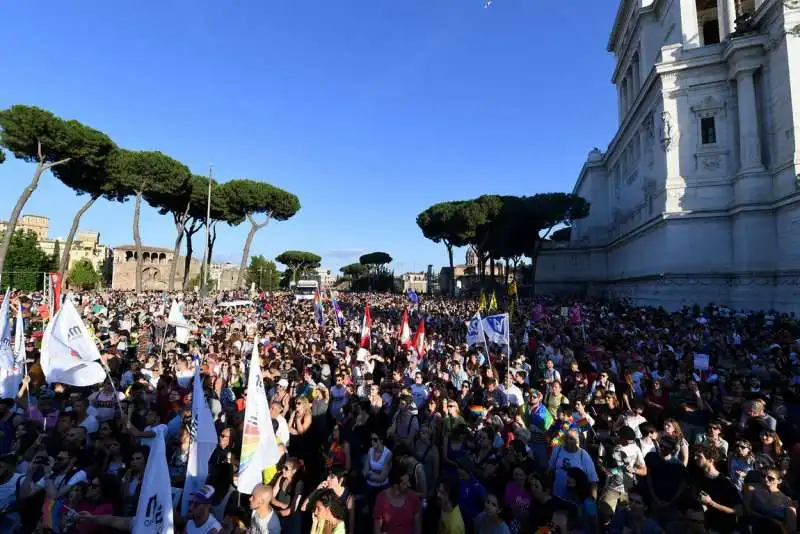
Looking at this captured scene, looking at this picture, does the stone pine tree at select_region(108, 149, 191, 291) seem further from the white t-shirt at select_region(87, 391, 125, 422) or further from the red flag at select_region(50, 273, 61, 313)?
the white t-shirt at select_region(87, 391, 125, 422)

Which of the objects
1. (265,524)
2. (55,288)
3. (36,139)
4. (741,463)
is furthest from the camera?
(36,139)

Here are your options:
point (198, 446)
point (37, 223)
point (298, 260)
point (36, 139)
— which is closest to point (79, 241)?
point (37, 223)

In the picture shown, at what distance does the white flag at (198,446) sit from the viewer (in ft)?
13.3

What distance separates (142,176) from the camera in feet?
110

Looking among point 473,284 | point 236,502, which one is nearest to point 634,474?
point 236,502

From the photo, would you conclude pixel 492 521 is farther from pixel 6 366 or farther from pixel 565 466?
Answer: pixel 6 366

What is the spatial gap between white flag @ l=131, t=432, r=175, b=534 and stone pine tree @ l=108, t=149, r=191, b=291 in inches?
1268

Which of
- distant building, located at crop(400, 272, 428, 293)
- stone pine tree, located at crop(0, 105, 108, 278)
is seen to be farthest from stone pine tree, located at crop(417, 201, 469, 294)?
distant building, located at crop(400, 272, 428, 293)

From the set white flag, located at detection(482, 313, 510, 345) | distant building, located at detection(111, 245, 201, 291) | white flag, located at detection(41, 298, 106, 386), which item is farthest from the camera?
distant building, located at detection(111, 245, 201, 291)

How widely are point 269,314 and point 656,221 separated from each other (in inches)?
855

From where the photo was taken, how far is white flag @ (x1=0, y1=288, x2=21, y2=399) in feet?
21.8

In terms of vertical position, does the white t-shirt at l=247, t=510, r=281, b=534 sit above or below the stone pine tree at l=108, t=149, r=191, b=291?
below

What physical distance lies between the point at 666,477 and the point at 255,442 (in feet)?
12.8

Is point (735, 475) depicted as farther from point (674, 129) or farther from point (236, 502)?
point (674, 129)
